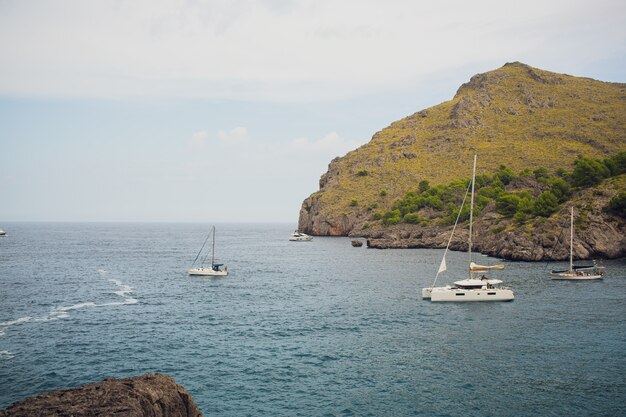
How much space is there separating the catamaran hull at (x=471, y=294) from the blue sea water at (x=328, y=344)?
144 cm

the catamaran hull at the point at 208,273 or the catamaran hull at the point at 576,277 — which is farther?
the catamaran hull at the point at 208,273

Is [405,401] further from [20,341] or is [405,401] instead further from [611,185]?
[611,185]

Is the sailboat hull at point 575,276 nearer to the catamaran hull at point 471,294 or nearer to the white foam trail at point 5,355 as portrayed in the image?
the catamaran hull at point 471,294

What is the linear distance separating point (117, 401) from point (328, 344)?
99.6 feet

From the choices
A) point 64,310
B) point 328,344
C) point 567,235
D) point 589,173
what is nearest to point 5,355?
point 64,310

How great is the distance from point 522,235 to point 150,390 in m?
113

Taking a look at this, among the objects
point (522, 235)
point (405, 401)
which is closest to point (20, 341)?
point (405, 401)

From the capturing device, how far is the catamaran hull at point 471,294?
66.9m

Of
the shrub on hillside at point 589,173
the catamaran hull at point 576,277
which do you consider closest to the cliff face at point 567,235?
the shrub on hillside at point 589,173

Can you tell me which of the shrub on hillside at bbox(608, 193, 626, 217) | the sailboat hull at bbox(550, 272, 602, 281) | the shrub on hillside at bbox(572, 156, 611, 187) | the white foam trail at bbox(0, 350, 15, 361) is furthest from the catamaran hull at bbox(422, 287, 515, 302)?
the shrub on hillside at bbox(572, 156, 611, 187)

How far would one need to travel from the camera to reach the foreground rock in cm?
1752

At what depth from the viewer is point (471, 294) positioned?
67.4 meters

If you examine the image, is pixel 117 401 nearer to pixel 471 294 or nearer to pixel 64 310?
pixel 64 310

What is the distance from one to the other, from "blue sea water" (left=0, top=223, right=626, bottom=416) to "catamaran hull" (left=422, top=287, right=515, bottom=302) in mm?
1441
